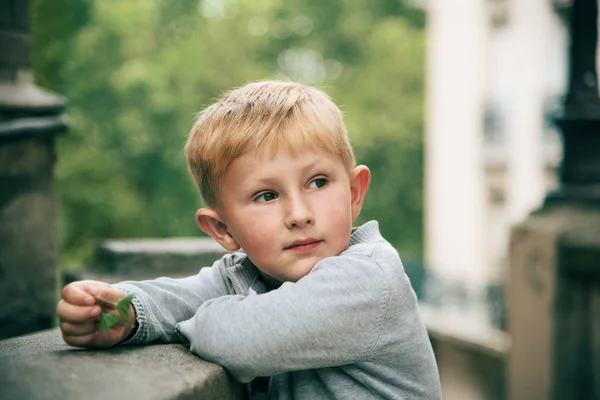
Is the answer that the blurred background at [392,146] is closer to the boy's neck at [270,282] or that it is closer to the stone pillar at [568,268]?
the stone pillar at [568,268]

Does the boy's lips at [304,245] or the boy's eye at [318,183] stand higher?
the boy's eye at [318,183]

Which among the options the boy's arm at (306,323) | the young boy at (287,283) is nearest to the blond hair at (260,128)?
the young boy at (287,283)

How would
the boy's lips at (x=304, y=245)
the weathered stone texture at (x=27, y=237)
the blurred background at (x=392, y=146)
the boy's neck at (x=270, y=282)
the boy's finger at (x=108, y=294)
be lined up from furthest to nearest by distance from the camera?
the blurred background at (x=392, y=146)
the weathered stone texture at (x=27, y=237)
the boy's neck at (x=270, y=282)
the boy's lips at (x=304, y=245)
the boy's finger at (x=108, y=294)

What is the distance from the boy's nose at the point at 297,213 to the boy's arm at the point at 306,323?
15 centimetres

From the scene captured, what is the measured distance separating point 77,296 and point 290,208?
561 mm

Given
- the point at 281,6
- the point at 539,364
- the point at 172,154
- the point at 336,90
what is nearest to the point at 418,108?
the point at 336,90

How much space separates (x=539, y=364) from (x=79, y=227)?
50.2 feet

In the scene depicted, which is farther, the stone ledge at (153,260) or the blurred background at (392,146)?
the stone ledge at (153,260)

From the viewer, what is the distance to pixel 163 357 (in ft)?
6.23

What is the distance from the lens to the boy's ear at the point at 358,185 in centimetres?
231

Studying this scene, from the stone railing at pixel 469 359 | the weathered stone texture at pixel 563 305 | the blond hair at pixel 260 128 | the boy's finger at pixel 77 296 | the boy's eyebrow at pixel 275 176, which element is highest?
the blond hair at pixel 260 128

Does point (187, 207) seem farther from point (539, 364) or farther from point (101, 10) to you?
point (539, 364)

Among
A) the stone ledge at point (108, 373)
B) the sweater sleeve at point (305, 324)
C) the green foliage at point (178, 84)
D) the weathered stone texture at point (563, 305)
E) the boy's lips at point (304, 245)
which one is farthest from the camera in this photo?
the green foliage at point (178, 84)

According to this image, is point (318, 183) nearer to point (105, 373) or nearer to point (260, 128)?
point (260, 128)
